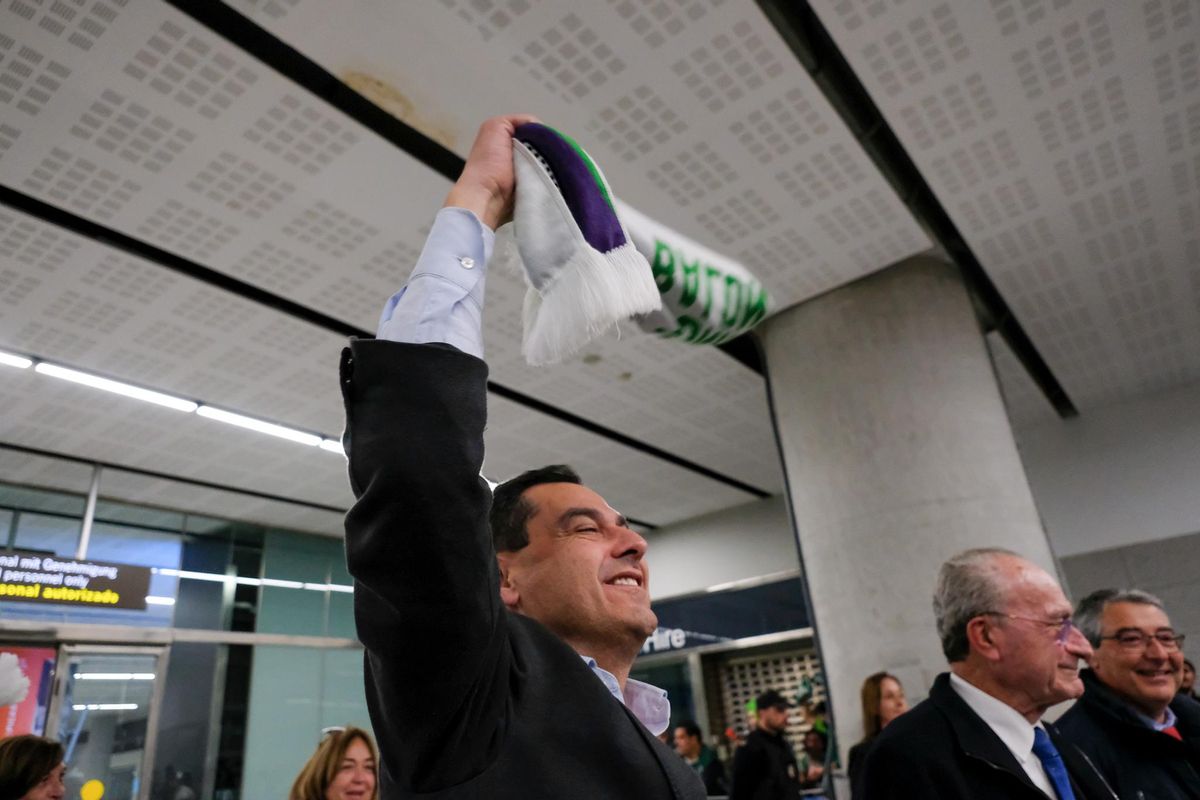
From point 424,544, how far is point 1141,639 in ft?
8.72

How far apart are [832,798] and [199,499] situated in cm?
665

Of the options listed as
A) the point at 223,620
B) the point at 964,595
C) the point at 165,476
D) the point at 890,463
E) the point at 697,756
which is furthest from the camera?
the point at 223,620

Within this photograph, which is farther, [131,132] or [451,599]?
[131,132]

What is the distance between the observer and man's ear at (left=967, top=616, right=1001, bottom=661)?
190 centimetres

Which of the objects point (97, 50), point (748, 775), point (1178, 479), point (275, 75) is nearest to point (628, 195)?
point (275, 75)

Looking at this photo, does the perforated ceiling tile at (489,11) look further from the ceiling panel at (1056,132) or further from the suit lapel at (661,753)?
the suit lapel at (661,753)

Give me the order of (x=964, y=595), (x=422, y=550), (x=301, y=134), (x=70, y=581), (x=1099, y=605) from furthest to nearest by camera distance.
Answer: (x=70, y=581)
(x=301, y=134)
(x=1099, y=605)
(x=964, y=595)
(x=422, y=550)

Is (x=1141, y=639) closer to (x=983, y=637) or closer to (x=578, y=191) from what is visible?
(x=983, y=637)

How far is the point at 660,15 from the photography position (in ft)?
10.7

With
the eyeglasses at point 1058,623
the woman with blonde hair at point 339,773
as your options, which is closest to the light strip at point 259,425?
the woman with blonde hair at point 339,773

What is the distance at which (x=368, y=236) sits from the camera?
4391 mm

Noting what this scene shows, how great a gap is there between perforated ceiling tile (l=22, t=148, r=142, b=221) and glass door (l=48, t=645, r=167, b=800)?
483 centimetres

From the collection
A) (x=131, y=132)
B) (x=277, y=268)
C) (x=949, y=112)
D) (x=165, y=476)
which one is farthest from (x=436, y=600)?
(x=165, y=476)

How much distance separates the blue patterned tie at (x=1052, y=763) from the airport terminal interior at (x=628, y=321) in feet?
4.14
